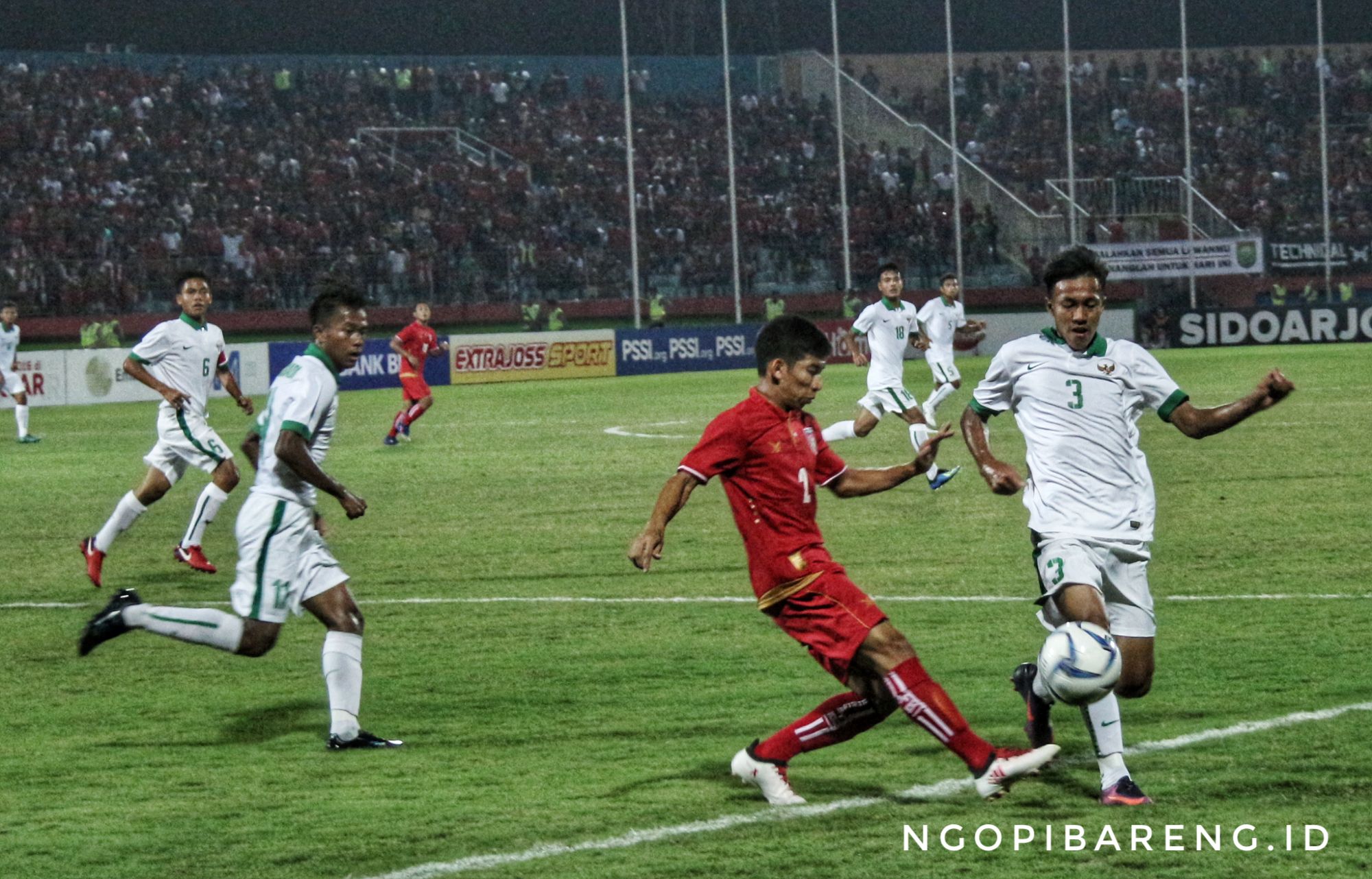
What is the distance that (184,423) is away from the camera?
1341 cm

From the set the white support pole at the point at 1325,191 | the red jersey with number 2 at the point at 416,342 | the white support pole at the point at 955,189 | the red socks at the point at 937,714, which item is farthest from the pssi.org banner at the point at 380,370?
the red socks at the point at 937,714

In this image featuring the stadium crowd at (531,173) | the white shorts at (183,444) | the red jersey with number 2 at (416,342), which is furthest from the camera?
the stadium crowd at (531,173)

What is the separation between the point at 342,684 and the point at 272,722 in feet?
2.64

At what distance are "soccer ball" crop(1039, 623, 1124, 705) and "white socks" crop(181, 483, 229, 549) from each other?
8692mm

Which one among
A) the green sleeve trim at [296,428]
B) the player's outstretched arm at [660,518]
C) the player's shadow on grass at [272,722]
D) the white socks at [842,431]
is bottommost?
the player's shadow on grass at [272,722]

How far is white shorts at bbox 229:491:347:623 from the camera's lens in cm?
762

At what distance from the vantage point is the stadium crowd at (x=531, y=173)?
45.2 m

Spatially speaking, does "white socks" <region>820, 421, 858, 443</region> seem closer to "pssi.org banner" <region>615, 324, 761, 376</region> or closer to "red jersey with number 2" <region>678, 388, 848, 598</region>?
"red jersey with number 2" <region>678, 388, 848, 598</region>

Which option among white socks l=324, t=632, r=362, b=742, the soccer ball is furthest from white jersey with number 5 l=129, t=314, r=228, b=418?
the soccer ball

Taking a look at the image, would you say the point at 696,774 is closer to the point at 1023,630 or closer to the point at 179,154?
the point at 1023,630

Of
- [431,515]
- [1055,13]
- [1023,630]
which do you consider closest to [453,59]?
[1055,13]

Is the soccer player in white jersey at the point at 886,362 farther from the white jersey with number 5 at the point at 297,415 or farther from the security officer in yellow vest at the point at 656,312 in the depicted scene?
the security officer in yellow vest at the point at 656,312

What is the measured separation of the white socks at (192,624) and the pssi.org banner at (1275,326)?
4454 centimetres

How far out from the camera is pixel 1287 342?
4891cm
